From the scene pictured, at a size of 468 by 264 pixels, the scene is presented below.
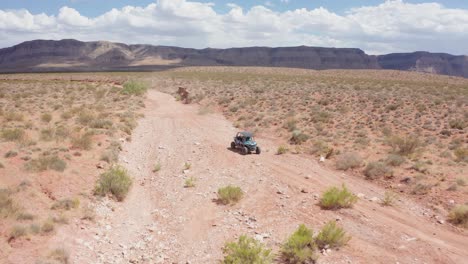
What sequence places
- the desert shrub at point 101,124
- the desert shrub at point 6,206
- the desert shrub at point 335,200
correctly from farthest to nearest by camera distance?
the desert shrub at point 101,124 < the desert shrub at point 335,200 < the desert shrub at point 6,206

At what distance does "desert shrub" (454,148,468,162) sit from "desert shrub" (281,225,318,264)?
11.5 m

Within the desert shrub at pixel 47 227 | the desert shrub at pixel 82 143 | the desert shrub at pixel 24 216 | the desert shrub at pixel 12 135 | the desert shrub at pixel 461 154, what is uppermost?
the desert shrub at pixel 12 135

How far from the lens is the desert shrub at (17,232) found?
337 inches

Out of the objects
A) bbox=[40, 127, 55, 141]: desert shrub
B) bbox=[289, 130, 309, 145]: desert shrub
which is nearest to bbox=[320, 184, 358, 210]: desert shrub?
bbox=[289, 130, 309, 145]: desert shrub

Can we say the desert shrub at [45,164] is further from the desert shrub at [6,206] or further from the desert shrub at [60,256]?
the desert shrub at [60,256]

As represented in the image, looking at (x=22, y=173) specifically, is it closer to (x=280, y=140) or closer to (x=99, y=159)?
(x=99, y=159)

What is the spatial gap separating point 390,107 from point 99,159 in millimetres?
25088

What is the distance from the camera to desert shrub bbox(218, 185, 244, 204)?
12352mm

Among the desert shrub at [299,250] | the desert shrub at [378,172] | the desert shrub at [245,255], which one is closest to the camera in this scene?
the desert shrub at [245,255]

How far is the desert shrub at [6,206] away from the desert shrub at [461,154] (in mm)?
18175

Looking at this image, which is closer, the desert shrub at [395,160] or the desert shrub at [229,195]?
the desert shrub at [229,195]

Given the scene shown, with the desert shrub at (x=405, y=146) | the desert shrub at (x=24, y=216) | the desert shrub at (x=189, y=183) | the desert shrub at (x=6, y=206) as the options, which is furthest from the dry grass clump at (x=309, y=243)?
the desert shrub at (x=405, y=146)

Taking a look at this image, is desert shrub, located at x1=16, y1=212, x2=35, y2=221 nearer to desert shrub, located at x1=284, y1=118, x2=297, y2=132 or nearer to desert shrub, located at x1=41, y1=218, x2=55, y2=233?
desert shrub, located at x1=41, y1=218, x2=55, y2=233

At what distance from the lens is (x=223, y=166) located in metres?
16.5
